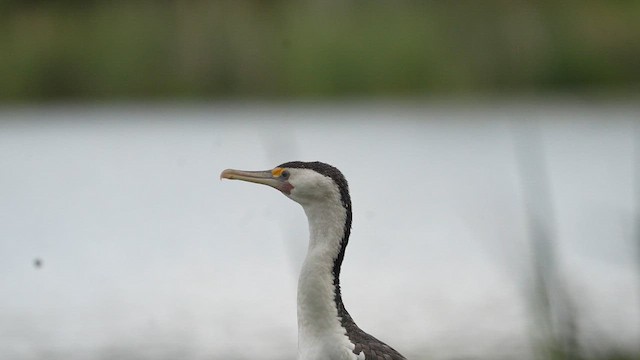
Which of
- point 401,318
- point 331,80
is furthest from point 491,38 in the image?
point 401,318

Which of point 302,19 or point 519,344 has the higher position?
point 302,19

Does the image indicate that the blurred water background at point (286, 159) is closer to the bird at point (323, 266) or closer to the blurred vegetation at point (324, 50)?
the blurred vegetation at point (324, 50)

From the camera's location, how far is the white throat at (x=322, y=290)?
15.8 ft

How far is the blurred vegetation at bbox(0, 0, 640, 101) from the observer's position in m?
16.9

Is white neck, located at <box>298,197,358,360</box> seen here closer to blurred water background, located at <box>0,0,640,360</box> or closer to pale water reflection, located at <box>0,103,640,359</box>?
pale water reflection, located at <box>0,103,640,359</box>

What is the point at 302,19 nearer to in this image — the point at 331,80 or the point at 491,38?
the point at 331,80

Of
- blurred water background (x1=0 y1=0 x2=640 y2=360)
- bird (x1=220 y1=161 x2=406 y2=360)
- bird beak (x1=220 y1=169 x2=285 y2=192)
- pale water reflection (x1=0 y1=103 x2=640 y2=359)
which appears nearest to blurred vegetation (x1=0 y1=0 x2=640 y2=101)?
blurred water background (x1=0 y1=0 x2=640 y2=360)

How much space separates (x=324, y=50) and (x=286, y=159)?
2164 millimetres

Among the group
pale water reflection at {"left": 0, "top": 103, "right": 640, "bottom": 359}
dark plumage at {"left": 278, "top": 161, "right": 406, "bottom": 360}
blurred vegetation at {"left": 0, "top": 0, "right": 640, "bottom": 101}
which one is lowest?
dark plumage at {"left": 278, "top": 161, "right": 406, "bottom": 360}

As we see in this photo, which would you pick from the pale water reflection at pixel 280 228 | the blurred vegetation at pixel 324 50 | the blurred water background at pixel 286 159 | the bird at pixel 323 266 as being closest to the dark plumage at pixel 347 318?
the bird at pixel 323 266

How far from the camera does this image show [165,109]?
19.6 meters

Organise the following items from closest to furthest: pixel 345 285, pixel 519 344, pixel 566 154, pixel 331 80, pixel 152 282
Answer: pixel 519 344
pixel 345 285
pixel 152 282
pixel 566 154
pixel 331 80

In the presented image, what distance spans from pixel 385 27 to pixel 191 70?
274 centimetres

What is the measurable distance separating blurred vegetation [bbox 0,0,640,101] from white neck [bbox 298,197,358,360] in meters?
11.6
